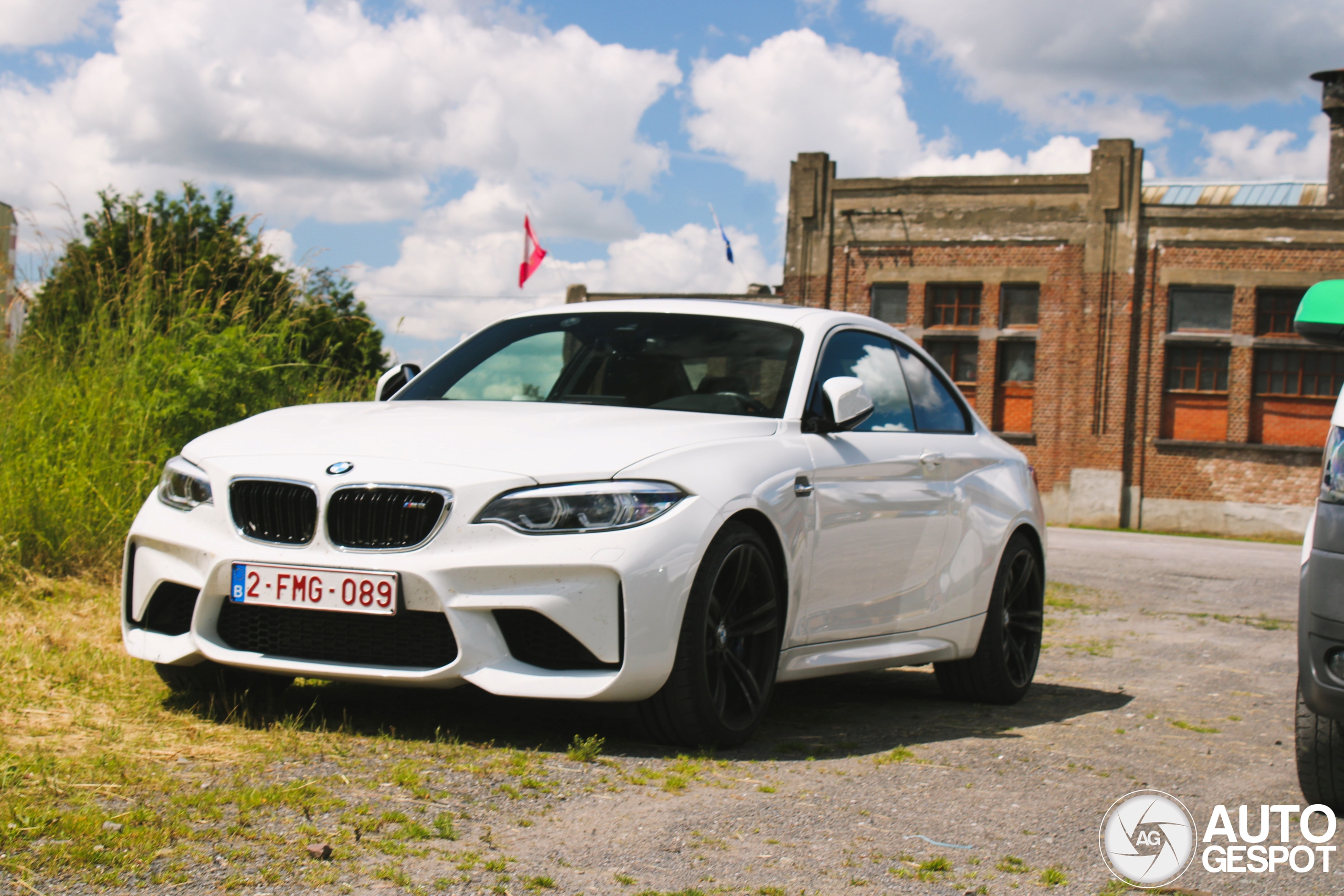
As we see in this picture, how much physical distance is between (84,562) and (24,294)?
2.26 m

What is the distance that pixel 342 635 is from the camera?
13.9ft

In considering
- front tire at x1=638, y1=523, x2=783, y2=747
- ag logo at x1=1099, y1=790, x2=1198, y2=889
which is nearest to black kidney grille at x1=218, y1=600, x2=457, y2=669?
front tire at x1=638, y1=523, x2=783, y2=747

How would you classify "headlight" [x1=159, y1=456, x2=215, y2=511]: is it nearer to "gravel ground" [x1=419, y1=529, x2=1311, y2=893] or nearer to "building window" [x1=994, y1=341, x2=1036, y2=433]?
"gravel ground" [x1=419, y1=529, x2=1311, y2=893]

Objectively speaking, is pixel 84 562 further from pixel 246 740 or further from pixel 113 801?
pixel 113 801

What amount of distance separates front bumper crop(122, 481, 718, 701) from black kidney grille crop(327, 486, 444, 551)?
0.15ft

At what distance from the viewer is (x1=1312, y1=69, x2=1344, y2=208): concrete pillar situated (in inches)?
1406

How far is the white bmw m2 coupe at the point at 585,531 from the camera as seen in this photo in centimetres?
411

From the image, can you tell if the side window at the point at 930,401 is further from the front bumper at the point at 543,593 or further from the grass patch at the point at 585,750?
the grass patch at the point at 585,750

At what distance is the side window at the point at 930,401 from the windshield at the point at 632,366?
0.94 metres

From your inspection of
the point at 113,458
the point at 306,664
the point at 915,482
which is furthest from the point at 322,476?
the point at 113,458

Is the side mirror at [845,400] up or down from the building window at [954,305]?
down

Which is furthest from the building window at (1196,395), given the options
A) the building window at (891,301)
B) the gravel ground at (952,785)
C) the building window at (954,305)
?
the gravel ground at (952,785)

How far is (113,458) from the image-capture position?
7.76 metres

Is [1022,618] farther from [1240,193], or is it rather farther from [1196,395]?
[1240,193]
